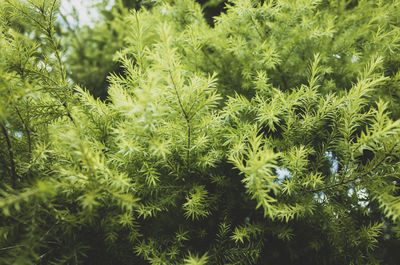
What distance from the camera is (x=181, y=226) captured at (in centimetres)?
111

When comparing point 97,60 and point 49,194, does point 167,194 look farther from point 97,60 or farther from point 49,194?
point 97,60

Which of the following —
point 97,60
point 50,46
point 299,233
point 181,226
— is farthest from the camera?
point 97,60

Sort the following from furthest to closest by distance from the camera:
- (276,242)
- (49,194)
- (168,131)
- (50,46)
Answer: (276,242)
(50,46)
(168,131)
(49,194)

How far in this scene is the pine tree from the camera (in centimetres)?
74

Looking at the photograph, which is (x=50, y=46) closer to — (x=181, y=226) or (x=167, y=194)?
(x=167, y=194)

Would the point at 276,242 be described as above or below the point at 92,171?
below

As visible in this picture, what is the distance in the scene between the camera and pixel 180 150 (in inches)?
38.4

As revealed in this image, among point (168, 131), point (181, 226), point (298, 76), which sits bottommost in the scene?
point (181, 226)

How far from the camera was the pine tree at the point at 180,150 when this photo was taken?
738 millimetres

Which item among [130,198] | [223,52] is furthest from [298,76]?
[130,198]

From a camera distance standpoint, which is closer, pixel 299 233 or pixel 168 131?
pixel 168 131

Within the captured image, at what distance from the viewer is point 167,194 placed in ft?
3.25

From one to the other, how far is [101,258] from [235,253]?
2.45ft

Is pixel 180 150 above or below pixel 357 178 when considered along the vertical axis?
above
